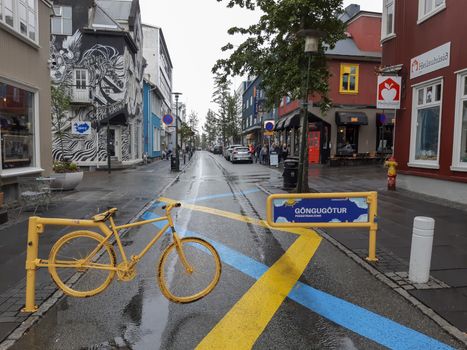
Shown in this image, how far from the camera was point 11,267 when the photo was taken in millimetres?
5504

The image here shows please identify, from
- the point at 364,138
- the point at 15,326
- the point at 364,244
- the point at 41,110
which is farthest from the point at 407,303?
the point at 364,138

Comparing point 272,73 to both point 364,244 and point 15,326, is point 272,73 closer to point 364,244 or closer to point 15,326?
point 364,244

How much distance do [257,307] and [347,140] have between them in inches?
953

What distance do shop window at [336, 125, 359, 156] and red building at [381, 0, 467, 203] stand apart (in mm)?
11638

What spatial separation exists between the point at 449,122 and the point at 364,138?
52.5 feet

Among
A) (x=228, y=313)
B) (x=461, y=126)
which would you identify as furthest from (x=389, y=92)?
(x=228, y=313)

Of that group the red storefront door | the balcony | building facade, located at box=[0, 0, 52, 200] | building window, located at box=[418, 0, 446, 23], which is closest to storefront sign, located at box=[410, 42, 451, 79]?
building window, located at box=[418, 0, 446, 23]

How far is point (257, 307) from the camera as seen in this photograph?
4.29m

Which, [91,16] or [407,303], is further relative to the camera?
[91,16]

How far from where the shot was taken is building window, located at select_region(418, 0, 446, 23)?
37.8 ft

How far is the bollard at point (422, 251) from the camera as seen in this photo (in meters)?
4.93

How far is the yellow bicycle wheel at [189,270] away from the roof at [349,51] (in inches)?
955

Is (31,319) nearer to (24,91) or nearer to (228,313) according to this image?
(228,313)

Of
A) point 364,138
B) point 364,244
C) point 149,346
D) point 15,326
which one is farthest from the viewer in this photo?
point 364,138
